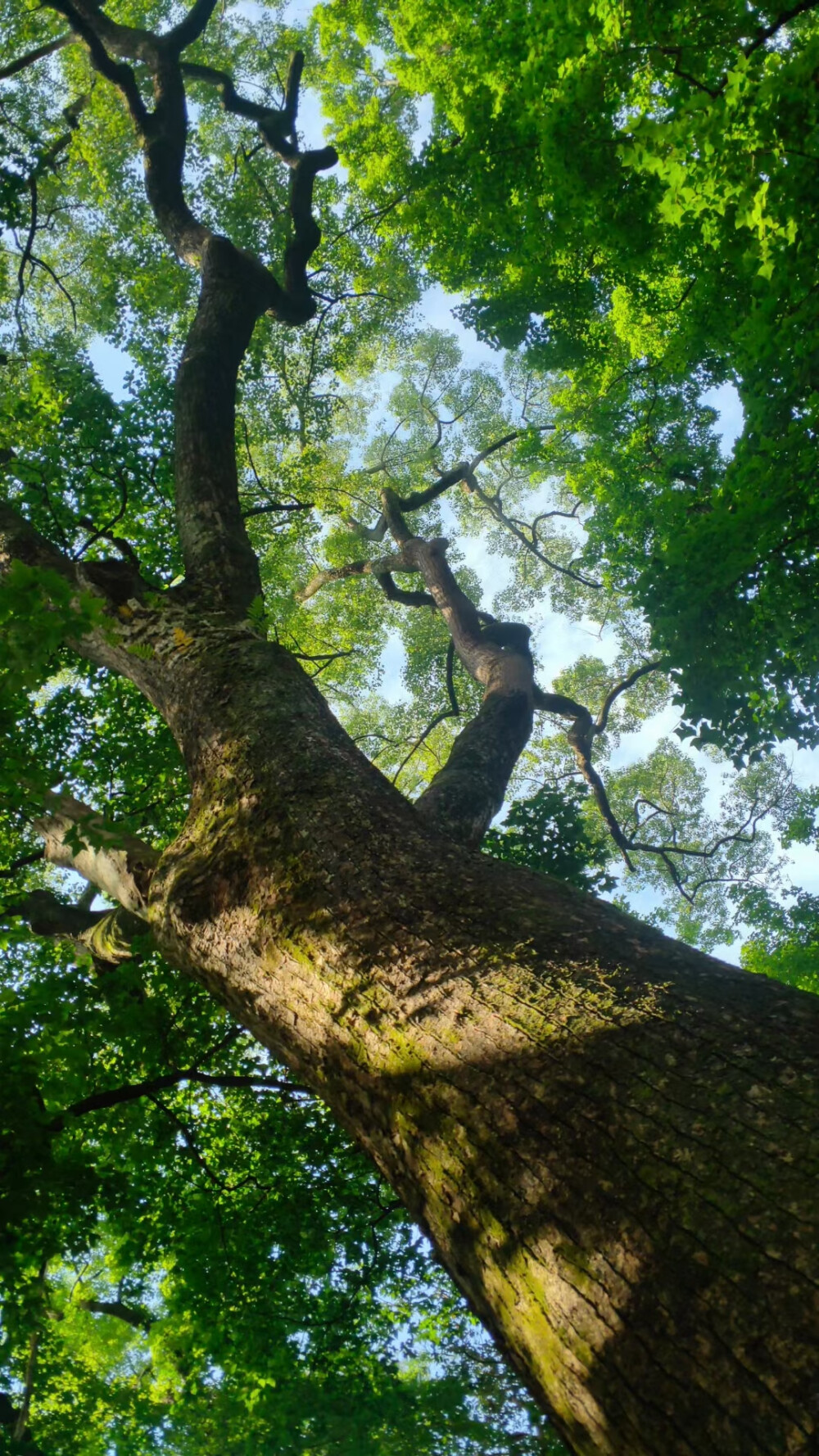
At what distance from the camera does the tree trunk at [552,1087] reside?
1.31m

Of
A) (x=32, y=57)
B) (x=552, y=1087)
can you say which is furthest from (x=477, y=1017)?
(x=32, y=57)

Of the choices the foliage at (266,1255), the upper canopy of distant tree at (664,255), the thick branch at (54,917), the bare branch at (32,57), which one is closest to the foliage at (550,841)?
the upper canopy of distant tree at (664,255)

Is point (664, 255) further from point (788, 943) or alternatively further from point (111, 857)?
point (788, 943)

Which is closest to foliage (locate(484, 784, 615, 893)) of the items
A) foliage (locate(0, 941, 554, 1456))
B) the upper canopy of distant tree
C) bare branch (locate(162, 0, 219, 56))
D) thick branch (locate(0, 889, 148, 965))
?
the upper canopy of distant tree

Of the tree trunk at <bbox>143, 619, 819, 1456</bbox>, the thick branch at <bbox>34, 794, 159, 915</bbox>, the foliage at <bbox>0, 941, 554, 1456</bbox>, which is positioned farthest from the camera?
the foliage at <bbox>0, 941, 554, 1456</bbox>

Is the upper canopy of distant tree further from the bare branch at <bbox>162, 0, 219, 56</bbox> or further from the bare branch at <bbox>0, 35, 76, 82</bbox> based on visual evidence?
the bare branch at <bbox>0, 35, 76, 82</bbox>

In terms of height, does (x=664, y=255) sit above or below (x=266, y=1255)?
above

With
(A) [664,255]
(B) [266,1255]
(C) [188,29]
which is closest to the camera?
(B) [266,1255]

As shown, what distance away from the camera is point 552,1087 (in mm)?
1817

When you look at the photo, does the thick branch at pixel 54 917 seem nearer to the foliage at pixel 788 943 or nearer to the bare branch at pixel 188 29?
the foliage at pixel 788 943

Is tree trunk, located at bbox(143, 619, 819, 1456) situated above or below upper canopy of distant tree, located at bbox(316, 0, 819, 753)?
below

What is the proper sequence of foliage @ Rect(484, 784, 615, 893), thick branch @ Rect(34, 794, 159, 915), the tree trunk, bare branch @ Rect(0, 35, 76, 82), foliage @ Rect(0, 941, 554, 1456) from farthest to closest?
1. bare branch @ Rect(0, 35, 76, 82)
2. foliage @ Rect(484, 784, 615, 893)
3. foliage @ Rect(0, 941, 554, 1456)
4. thick branch @ Rect(34, 794, 159, 915)
5. the tree trunk

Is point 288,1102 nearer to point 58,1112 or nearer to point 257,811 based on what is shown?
point 58,1112

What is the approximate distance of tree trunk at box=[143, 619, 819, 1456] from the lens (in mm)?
1310
